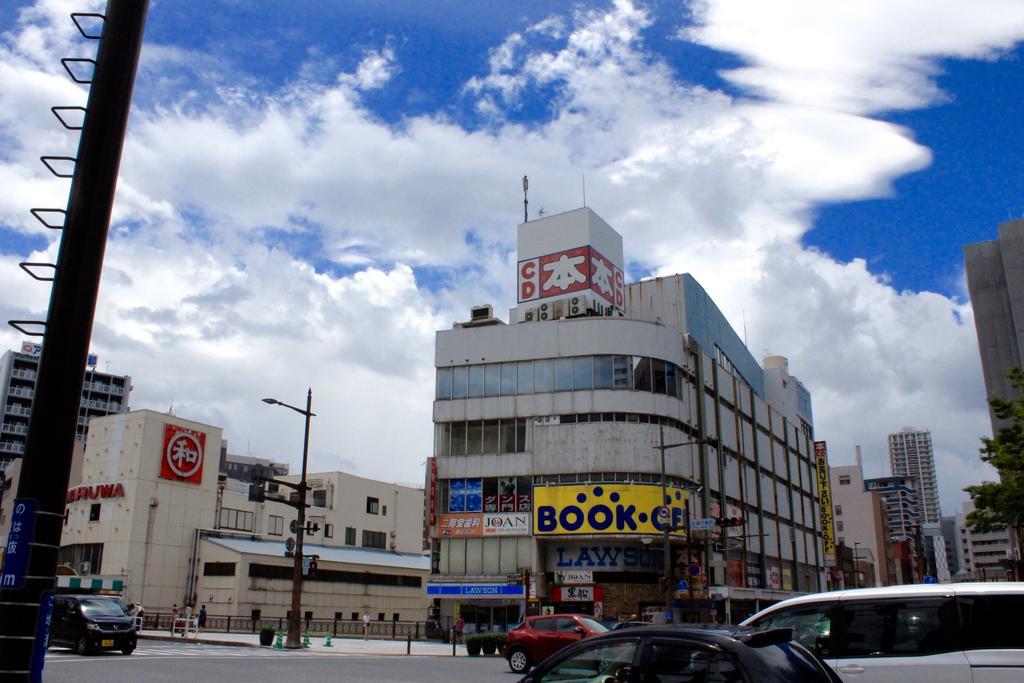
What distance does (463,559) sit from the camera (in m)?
51.2

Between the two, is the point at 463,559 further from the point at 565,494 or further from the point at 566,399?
the point at 566,399

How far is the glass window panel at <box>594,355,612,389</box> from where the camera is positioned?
51062 mm

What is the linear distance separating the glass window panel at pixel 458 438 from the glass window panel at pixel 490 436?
1.41 meters

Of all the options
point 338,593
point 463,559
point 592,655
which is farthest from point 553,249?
point 592,655

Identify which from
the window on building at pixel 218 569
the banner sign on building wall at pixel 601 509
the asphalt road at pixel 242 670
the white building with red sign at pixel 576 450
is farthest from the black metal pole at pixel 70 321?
the window on building at pixel 218 569

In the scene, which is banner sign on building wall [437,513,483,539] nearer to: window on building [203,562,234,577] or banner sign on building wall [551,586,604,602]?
banner sign on building wall [551,586,604,602]

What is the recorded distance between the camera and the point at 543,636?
22.8 metres

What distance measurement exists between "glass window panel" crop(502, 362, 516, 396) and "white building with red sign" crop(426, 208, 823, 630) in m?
0.09

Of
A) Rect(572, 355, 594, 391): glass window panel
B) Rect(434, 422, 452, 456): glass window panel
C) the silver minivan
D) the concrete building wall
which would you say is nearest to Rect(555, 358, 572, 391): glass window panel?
Rect(572, 355, 594, 391): glass window panel

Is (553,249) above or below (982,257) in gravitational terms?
below

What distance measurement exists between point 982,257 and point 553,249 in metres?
43.8

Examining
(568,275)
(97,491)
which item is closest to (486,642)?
(568,275)

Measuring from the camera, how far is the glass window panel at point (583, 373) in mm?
51219

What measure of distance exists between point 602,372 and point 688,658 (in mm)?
44773
